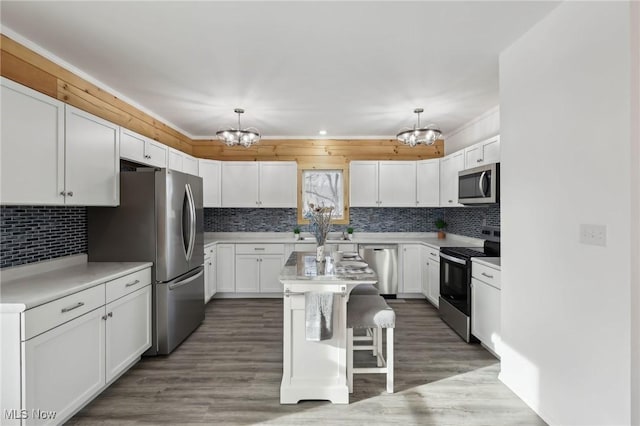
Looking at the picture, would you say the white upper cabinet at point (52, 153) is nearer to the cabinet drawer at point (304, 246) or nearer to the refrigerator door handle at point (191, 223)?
the refrigerator door handle at point (191, 223)

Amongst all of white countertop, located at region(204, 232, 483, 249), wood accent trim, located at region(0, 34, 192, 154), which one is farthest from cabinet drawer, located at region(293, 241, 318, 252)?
wood accent trim, located at region(0, 34, 192, 154)

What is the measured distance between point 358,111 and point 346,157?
56.1 inches

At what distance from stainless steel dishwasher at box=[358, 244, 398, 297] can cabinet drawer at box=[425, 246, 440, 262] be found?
471mm

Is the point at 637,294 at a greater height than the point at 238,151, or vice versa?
the point at 238,151

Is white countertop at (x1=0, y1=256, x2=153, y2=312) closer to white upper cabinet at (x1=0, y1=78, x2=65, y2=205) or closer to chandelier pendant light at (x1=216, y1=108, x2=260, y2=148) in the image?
white upper cabinet at (x1=0, y1=78, x2=65, y2=205)

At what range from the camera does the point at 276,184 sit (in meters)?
5.14

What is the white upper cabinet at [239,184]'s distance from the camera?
511 cm

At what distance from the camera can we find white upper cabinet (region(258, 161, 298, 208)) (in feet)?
16.8

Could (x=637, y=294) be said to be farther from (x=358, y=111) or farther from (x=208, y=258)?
(x=208, y=258)

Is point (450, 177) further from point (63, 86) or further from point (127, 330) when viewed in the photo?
point (63, 86)

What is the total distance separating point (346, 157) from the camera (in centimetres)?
538

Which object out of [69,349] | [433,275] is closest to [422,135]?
[433,275]

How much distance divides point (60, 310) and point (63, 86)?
6.28ft

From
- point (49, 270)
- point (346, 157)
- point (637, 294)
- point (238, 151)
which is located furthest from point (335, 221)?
point (637, 294)
